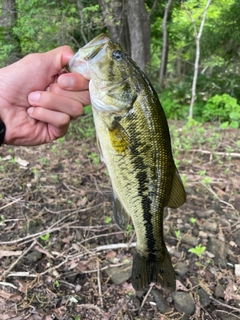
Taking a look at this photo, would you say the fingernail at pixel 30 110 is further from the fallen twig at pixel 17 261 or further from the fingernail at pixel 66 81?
the fallen twig at pixel 17 261

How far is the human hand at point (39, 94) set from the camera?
6.35ft

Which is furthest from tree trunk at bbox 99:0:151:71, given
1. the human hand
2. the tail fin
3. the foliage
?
the tail fin

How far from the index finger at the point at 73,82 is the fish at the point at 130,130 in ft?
0.13

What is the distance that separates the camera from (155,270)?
2070mm

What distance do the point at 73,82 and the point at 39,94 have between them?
270 mm

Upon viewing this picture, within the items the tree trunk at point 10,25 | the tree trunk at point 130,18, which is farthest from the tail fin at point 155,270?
the tree trunk at point 130,18

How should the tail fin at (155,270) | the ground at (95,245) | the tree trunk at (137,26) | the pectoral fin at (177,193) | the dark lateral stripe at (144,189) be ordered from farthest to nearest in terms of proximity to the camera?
the tree trunk at (137,26) → the ground at (95,245) → the tail fin at (155,270) → the pectoral fin at (177,193) → the dark lateral stripe at (144,189)

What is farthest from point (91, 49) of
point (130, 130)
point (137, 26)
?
point (137, 26)

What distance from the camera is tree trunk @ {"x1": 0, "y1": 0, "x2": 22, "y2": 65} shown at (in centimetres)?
586

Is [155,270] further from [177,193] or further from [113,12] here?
[113,12]

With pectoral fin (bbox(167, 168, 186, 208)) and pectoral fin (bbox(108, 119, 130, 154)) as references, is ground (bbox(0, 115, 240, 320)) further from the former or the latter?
pectoral fin (bbox(108, 119, 130, 154))

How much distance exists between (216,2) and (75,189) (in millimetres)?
6415

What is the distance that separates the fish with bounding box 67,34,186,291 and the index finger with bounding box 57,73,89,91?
4cm

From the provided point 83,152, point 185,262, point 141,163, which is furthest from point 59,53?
point 83,152
